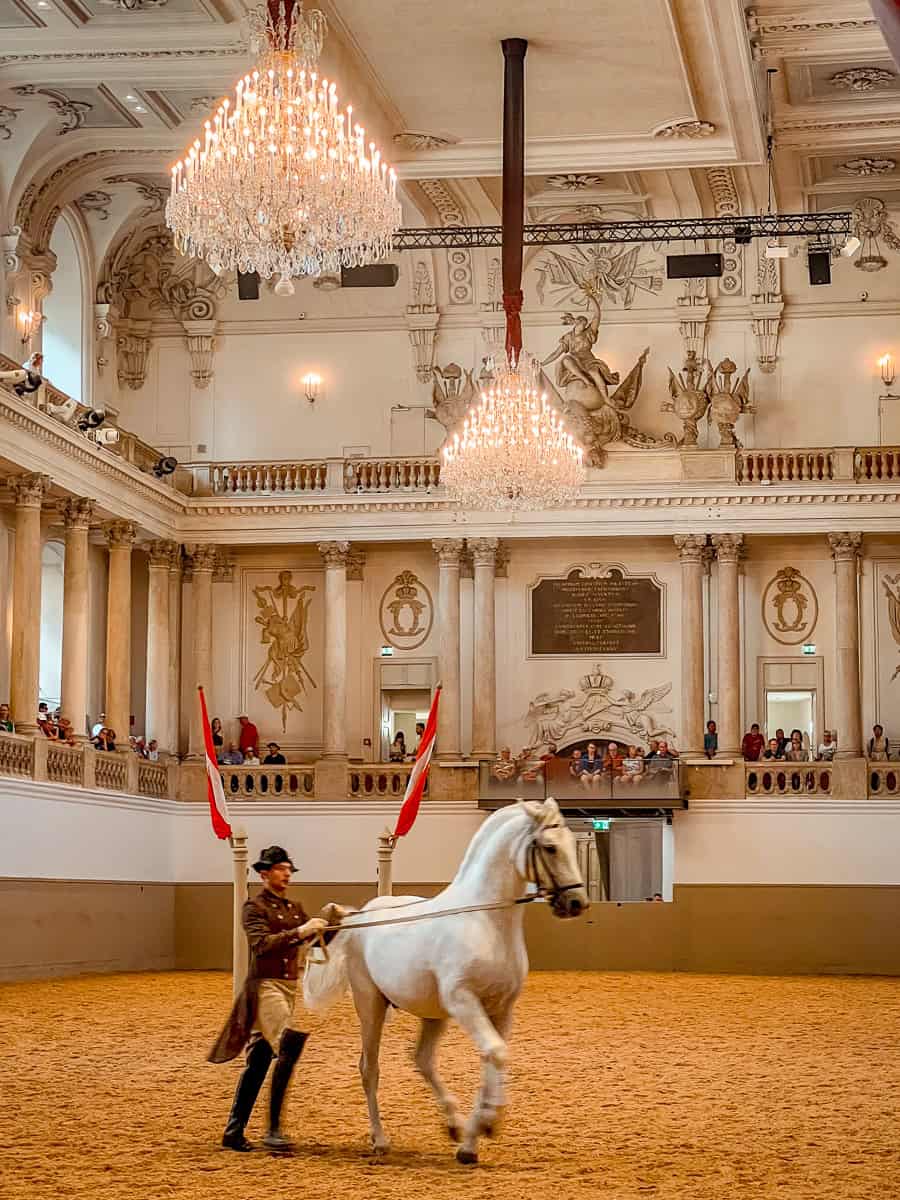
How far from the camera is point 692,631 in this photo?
111 ft

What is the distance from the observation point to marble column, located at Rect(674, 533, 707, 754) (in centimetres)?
3366

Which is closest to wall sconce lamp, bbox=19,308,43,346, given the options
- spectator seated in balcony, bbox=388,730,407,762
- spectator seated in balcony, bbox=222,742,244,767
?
spectator seated in balcony, bbox=222,742,244,767

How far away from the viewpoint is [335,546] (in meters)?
34.7

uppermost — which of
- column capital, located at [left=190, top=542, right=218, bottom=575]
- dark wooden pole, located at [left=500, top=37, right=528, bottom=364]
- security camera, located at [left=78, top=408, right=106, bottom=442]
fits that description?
dark wooden pole, located at [left=500, top=37, right=528, bottom=364]

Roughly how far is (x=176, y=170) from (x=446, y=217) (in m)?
17.9

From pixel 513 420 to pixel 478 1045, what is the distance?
14.3 m

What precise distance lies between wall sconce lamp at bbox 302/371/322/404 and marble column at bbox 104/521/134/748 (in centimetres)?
570

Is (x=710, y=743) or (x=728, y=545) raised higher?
(x=728, y=545)

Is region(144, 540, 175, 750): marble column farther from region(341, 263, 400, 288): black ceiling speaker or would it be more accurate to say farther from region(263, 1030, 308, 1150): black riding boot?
region(263, 1030, 308, 1150): black riding boot

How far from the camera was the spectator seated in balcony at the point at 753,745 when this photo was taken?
3353 cm

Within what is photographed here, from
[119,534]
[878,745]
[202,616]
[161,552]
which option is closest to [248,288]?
[119,534]

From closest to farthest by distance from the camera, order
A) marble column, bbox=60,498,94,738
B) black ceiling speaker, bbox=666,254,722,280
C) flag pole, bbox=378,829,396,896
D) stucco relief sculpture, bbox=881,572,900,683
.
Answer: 1. flag pole, bbox=378,829,396,896
2. black ceiling speaker, bbox=666,254,722,280
3. marble column, bbox=60,498,94,738
4. stucco relief sculpture, bbox=881,572,900,683

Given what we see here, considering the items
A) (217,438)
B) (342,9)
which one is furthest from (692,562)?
(342,9)

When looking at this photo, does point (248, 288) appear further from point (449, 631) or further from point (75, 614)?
point (449, 631)
